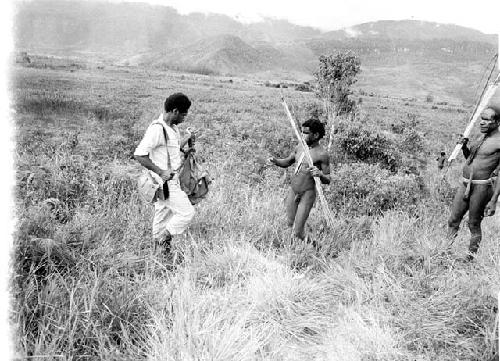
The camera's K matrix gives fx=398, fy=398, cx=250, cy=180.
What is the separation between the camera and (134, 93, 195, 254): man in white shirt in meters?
3.66

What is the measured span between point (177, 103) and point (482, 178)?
3.40 meters

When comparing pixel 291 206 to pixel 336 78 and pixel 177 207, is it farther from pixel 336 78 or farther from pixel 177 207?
pixel 336 78

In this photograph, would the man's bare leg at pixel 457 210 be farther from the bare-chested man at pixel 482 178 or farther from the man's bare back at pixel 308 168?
the man's bare back at pixel 308 168

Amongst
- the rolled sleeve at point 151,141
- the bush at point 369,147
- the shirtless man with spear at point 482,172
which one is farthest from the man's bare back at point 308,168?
the bush at point 369,147

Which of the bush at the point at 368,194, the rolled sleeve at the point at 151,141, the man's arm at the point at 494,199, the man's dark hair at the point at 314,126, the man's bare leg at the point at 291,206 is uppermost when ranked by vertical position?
the man's dark hair at the point at 314,126

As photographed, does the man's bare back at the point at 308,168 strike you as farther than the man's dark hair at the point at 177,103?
Yes

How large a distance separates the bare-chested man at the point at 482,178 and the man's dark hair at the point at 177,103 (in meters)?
3.12

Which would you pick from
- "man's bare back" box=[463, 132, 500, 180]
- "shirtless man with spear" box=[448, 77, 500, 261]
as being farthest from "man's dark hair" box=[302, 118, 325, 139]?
"man's bare back" box=[463, 132, 500, 180]

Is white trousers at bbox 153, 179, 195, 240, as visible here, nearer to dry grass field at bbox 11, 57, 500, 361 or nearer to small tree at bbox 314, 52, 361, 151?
dry grass field at bbox 11, 57, 500, 361

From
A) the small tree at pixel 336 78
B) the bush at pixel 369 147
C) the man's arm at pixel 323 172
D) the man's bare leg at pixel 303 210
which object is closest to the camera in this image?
the man's arm at pixel 323 172

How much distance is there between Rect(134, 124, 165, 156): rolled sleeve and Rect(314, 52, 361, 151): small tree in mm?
8688

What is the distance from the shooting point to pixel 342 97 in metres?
12.9

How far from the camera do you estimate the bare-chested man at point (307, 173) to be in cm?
427

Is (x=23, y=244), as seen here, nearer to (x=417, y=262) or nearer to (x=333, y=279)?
(x=333, y=279)
